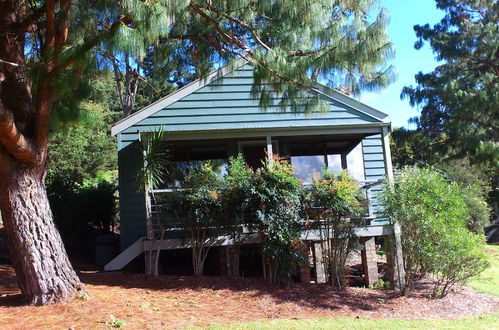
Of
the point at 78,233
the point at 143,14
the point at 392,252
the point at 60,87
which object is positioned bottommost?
the point at 392,252

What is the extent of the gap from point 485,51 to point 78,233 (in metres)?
17.3

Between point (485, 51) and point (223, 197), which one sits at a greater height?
point (485, 51)

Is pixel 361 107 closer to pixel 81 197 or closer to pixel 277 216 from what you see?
pixel 277 216

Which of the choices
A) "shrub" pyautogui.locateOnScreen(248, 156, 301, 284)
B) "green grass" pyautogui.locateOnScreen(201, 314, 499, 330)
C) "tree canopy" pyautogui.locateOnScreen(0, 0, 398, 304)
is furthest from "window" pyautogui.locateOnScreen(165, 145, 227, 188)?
"green grass" pyautogui.locateOnScreen(201, 314, 499, 330)

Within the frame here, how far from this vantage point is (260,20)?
745 cm

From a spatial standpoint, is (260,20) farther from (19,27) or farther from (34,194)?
(34,194)

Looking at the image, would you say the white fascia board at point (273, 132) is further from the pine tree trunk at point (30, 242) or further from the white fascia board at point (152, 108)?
the pine tree trunk at point (30, 242)

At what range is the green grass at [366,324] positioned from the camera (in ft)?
19.9

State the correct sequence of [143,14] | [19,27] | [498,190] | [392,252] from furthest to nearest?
[498,190] < [392,252] < [19,27] < [143,14]

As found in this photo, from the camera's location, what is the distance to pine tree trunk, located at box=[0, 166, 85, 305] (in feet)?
19.6

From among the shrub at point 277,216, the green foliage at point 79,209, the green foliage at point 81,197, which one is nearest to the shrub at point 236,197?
the shrub at point 277,216

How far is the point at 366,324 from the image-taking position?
6523mm

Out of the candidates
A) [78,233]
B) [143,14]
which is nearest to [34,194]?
[143,14]

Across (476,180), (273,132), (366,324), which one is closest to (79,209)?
(273,132)
